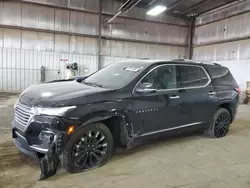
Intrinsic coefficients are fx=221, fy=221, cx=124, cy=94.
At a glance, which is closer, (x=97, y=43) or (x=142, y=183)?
(x=142, y=183)

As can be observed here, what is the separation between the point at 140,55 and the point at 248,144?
32.0 ft

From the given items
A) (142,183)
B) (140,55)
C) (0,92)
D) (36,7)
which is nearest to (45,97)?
(142,183)

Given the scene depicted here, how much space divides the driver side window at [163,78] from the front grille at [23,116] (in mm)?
1528

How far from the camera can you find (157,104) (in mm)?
3207

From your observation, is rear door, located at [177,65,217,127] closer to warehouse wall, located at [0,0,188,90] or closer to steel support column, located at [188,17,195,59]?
warehouse wall, located at [0,0,188,90]

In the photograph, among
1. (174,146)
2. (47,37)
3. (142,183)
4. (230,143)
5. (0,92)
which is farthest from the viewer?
(47,37)

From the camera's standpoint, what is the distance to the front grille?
2569mm

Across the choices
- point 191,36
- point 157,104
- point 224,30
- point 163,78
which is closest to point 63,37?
point 191,36

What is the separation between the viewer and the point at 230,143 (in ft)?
13.5

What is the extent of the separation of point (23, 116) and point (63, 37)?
31.1ft

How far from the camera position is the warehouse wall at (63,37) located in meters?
10.5

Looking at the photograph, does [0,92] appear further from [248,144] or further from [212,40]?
[212,40]

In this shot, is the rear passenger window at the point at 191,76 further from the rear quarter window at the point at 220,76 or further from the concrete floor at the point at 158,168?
the concrete floor at the point at 158,168

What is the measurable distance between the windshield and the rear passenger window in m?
0.73
